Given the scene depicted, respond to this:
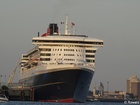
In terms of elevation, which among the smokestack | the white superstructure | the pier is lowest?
the pier

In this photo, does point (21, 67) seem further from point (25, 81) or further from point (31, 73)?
point (31, 73)

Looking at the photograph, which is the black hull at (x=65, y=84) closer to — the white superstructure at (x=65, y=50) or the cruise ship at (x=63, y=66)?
the cruise ship at (x=63, y=66)

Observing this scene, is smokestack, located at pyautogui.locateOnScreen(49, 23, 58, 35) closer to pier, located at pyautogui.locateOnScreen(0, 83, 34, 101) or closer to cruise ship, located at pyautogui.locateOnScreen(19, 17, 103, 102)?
cruise ship, located at pyautogui.locateOnScreen(19, 17, 103, 102)

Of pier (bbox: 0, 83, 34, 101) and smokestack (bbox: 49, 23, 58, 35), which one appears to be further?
smokestack (bbox: 49, 23, 58, 35)

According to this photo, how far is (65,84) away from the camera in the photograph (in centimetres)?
11988

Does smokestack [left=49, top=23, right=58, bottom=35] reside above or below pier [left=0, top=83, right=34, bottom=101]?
above

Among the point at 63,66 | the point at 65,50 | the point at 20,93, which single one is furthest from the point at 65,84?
the point at 20,93

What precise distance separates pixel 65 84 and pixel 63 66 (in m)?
3.45

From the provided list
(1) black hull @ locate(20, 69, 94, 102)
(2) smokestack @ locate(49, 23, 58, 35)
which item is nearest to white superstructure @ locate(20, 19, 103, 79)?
(1) black hull @ locate(20, 69, 94, 102)

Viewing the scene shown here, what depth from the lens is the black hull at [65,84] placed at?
11994 cm

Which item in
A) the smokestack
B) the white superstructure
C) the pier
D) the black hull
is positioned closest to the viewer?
the black hull

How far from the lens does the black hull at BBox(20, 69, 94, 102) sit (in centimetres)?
Answer: 11994

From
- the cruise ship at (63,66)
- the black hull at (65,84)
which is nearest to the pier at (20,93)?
the cruise ship at (63,66)

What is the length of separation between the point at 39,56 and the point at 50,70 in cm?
903
